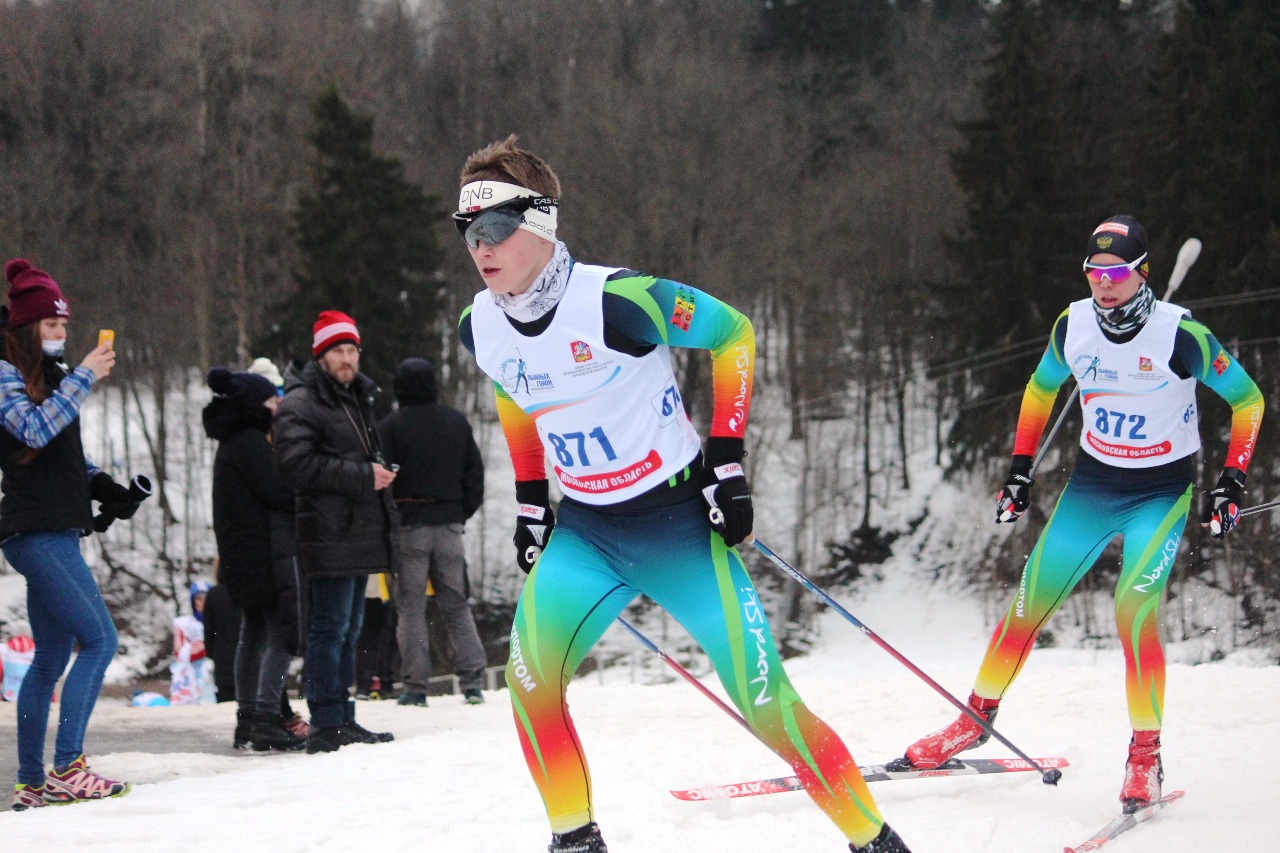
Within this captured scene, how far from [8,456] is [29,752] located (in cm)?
124

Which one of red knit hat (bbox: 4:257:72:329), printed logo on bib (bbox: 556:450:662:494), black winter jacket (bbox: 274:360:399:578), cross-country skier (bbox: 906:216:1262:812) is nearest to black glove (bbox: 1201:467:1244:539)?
cross-country skier (bbox: 906:216:1262:812)

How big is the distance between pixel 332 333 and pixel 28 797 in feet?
8.98

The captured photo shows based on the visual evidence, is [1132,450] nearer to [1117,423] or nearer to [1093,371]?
[1117,423]

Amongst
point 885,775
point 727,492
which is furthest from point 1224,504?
point 727,492

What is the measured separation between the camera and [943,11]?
171 feet

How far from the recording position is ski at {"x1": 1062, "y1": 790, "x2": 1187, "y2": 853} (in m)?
4.39

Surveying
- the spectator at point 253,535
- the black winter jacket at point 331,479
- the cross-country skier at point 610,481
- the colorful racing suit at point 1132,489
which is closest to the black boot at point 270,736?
the spectator at point 253,535

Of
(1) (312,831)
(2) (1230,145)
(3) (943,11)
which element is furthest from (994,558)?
(3) (943,11)

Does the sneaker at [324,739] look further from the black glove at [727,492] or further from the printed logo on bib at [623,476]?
the black glove at [727,492]

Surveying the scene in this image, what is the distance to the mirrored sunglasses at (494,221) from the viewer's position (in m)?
3.68

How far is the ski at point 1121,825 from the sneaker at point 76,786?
3.87 meters

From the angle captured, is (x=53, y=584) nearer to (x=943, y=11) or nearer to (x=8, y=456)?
(x=8, y=456)

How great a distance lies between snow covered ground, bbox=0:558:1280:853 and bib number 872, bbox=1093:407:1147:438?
1505mm

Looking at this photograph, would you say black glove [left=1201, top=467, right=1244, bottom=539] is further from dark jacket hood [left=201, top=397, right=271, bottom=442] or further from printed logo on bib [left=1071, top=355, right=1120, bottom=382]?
dark jacket hood [left=201, top=397, right=271, bottom=442]
